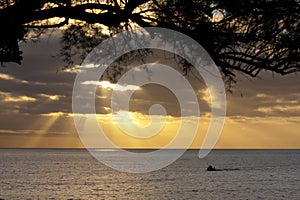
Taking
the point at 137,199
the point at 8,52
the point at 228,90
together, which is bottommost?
the point at 137,199

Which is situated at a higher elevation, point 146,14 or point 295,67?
point 146,14

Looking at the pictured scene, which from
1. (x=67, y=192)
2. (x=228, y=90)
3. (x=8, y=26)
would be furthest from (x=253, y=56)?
(x=67, y=192)

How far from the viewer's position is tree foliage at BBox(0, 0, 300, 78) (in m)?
Answer: 9.43

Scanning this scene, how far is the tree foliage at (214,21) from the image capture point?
30.9 feet

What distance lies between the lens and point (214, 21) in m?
10.1

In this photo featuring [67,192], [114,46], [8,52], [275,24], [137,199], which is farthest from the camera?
[67,192]

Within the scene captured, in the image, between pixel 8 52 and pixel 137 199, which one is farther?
pixel 137 199

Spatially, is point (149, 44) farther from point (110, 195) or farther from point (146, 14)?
point (110, 195)

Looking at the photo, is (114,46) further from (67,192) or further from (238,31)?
(67,192)

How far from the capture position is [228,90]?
34.9 feet

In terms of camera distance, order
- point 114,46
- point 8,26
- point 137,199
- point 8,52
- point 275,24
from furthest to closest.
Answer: point 137,199 → point 114,46 → point 8,52 → point 8,26 → point 275,24

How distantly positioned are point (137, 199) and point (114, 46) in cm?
4351

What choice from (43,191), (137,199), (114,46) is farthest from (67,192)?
(114,46)

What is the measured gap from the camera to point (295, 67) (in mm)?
9828
